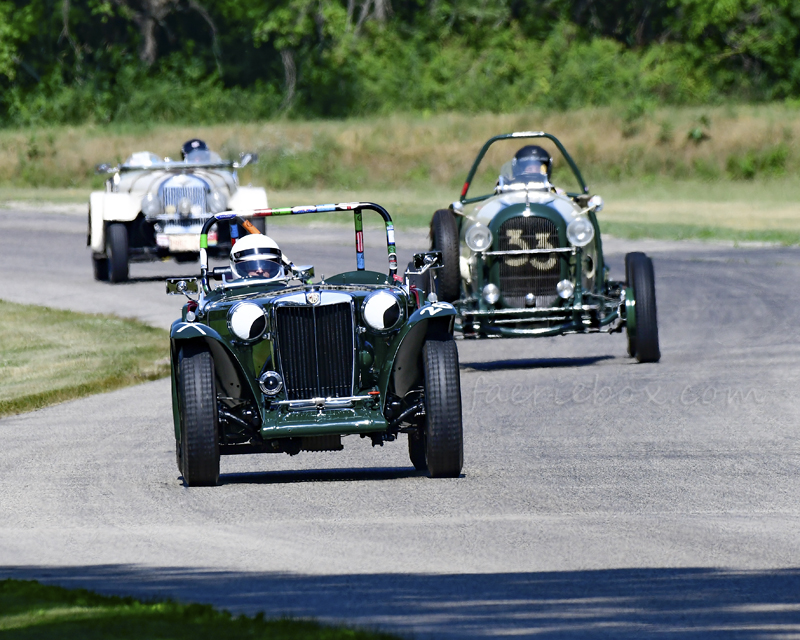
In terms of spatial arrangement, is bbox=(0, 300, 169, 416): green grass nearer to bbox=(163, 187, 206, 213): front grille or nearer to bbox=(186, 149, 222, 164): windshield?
bbox=(163, 187, 206, 213): front grille

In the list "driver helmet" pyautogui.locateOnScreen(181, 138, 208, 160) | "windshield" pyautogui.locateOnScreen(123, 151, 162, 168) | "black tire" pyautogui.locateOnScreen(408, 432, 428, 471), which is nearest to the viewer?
"black tire" pyautogui.locateOnScreen(408, 432, 428, 471)

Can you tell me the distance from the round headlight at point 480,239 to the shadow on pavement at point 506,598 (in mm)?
9349

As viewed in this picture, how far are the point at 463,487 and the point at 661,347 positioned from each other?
8867 millimetres

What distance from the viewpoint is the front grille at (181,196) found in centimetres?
2573

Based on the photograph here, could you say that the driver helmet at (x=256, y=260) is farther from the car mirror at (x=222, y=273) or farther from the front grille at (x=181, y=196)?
the front grille at (x=181, y=196)

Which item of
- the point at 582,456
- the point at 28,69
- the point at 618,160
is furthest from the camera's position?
the point at 28,69

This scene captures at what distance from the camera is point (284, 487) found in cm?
984

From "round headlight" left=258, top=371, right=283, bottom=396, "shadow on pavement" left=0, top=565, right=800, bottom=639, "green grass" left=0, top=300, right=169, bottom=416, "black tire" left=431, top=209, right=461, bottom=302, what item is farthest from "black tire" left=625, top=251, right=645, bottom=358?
"shadow on pavement" left=0, top=565, right=800, bottom=639

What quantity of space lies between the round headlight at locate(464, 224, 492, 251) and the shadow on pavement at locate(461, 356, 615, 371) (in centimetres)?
132

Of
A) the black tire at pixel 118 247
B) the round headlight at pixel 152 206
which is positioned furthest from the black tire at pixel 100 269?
the round headlight at pixel 152 206

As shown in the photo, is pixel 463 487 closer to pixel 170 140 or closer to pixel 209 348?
pixel 209 348

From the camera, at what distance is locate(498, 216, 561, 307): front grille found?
1644 cm

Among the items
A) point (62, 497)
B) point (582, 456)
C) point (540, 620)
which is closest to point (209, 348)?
point (62, 497)

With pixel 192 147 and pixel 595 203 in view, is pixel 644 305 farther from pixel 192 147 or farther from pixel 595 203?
pixel 192 147
